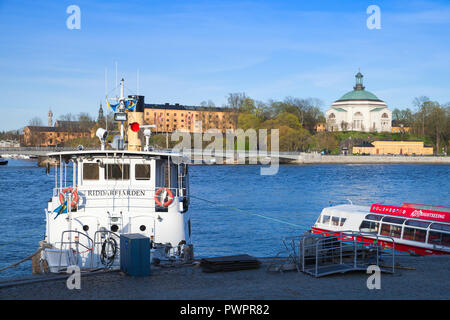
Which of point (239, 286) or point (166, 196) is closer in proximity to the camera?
point (239, 286)

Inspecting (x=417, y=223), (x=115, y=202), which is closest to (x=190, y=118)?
(x=417, y=223)

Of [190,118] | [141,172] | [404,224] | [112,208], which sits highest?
[190,118]

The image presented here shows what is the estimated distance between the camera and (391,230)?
26109mm

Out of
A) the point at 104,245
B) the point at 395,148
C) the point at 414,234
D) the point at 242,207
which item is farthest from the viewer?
the point at 395,148

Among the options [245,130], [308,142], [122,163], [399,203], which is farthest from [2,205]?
[308,142]

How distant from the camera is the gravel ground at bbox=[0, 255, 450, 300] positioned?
39.5 ft

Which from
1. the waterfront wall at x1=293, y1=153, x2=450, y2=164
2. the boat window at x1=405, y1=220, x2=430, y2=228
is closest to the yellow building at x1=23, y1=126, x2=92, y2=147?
the waterfront wall at x1=293, y1=153, x2=450, y2=164

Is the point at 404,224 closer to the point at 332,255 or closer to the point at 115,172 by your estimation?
the point at 332,255

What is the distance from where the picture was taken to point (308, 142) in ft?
442

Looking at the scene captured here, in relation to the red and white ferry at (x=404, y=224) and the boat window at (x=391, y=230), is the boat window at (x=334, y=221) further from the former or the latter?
the boat window at (x=391, y=230)

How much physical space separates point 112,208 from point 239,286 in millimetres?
7088

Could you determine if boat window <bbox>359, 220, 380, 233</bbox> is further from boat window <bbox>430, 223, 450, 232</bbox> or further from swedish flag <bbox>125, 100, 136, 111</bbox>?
swedish flag <bbox>125, 100, 136, 111</bbox>

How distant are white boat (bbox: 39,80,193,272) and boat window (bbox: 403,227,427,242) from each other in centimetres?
1109

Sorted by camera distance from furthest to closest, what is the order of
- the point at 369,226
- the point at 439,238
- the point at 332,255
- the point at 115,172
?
1. the point at 369,226
2. the point at 439,238
3. the point at 115,172
4. the point at 332,255
